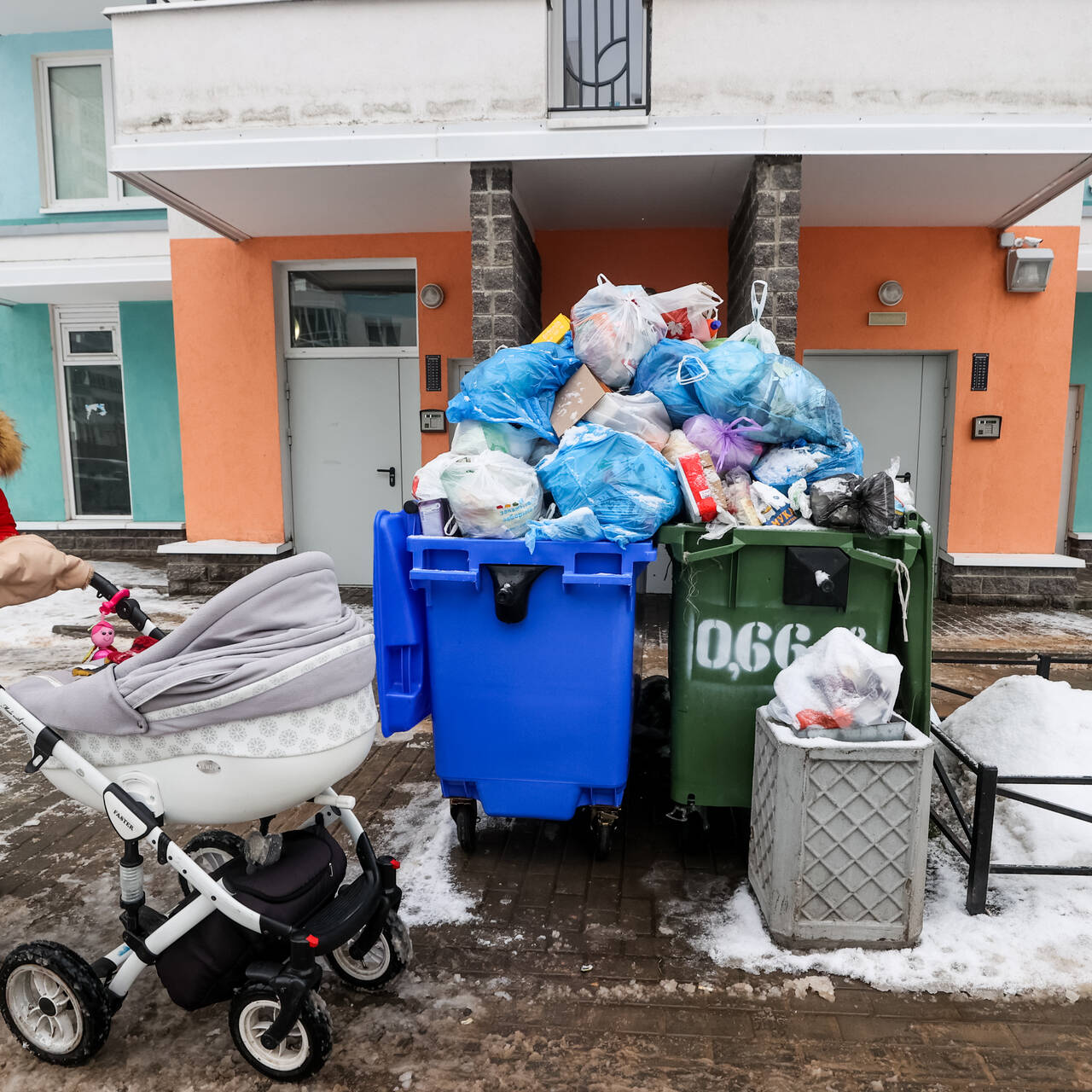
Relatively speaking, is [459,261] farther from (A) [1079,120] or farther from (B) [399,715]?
(B) [399,715]

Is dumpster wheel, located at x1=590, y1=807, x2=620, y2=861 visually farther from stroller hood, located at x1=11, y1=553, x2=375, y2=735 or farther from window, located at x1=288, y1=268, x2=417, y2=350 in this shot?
window, located at x1=288, y1=268, x2=417, y2=350

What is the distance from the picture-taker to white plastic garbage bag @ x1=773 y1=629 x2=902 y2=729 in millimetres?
2748

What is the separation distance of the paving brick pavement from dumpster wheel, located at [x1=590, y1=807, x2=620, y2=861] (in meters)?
0.12

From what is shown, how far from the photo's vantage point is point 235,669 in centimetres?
218

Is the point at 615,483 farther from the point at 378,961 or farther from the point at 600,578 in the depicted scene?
Answer: the point at 378,961

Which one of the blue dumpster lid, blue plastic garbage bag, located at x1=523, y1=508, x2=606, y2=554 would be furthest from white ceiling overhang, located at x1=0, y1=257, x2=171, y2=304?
blue plastic garbage bag, located at x1=523, y1=508, x2=606, y2=554

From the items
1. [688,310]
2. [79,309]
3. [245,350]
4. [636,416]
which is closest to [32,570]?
[636,416]

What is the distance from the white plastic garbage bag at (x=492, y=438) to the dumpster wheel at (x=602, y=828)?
1.44 meters

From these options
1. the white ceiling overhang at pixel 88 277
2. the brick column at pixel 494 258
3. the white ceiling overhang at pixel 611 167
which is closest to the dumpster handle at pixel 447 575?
the brick column at pixel 494 258

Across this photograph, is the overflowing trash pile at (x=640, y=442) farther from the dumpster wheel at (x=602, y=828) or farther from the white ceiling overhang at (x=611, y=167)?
the white ceiling overhang at (x=611, y=167)

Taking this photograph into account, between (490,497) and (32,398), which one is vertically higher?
(32,398)

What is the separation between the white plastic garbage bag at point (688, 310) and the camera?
170 inches

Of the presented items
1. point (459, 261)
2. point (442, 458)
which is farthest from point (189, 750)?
point (459, 261)

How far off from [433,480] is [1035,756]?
2.57m
